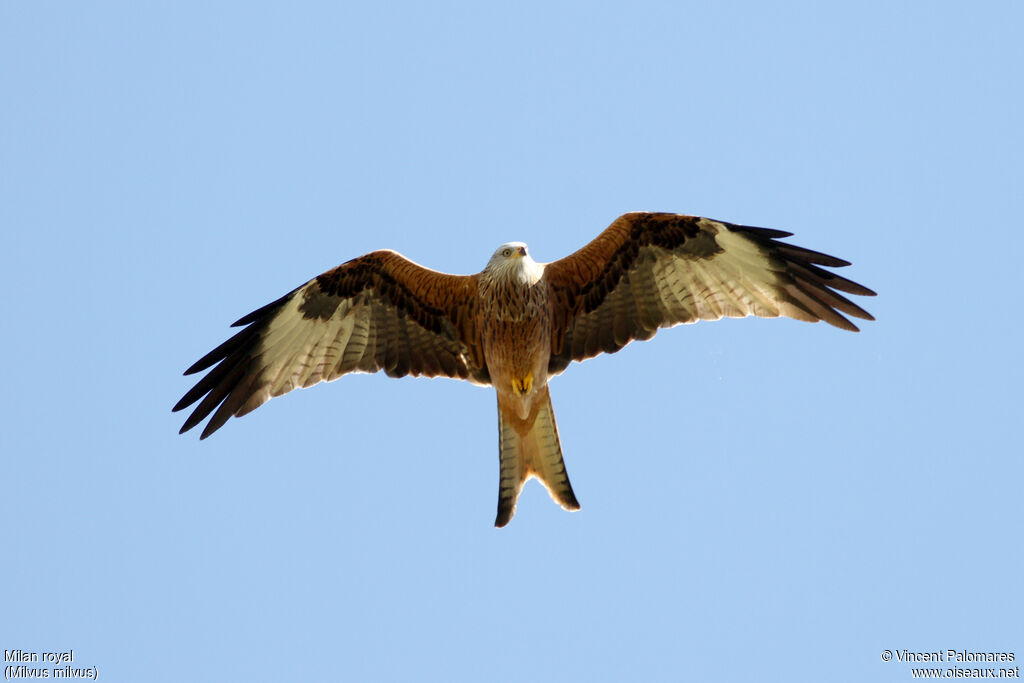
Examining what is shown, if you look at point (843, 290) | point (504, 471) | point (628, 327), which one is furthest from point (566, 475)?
point (843, 290)

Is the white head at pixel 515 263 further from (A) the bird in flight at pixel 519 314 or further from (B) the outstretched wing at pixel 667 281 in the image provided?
(B) the outstretched wing at pixel 667 281

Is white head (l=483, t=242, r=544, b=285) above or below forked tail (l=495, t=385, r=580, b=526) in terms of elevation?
above

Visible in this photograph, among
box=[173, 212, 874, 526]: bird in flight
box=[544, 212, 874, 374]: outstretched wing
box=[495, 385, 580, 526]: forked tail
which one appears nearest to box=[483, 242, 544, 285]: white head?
box=[173, 212, 874, 526]: bird in flight

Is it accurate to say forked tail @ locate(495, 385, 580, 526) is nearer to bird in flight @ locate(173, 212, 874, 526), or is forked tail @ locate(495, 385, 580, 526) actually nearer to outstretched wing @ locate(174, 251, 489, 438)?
bird in flight @ locate(173, 212, 874, 526)

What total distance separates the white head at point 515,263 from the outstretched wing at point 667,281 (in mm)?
350

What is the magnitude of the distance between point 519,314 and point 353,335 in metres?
1.69

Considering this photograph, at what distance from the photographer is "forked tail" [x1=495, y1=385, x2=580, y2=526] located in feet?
28.9

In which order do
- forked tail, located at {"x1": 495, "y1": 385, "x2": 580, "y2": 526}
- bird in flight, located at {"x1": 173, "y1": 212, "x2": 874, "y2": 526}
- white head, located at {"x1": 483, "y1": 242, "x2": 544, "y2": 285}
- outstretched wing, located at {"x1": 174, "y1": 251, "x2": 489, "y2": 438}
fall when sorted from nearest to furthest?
white head, located at {"x1": 483, "y1": 242, "x2": 544, "y2": 285}, bird in flight, located at {"x1": 173, "y1": 212, "x2": 874, "y2": 526}, forked tail, located at {"x1": 495, "y1": 385, "x2": 580, "y2": 526}, outstretched wing, located at {"x1": 174, "y1": 251, "x2": 489, "y2": 438}

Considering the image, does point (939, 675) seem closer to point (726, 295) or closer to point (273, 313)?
point (726, 295)

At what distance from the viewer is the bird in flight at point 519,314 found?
28.0 feet

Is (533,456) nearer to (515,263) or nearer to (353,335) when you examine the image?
(515,263)

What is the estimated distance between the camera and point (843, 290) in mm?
8094

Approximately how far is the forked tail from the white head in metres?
1.08

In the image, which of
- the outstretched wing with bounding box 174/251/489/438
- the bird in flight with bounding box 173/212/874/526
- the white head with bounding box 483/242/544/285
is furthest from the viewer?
the outstretched wing with bounding box 174/251/489/438
